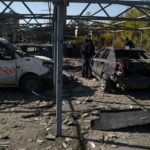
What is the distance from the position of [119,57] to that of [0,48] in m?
4.06

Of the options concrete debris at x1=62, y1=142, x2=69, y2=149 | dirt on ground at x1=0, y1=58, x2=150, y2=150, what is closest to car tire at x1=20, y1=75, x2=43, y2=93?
dirt on ground at x1=0, y1=58, x2=150, y2=150

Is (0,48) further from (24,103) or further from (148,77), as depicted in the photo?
(148,77)

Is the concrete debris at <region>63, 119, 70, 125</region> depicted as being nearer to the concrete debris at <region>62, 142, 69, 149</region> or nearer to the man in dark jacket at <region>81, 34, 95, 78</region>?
the concrete debris at <region>62, 142, 69, 149</region>

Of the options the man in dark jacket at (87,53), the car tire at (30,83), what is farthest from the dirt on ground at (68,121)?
the man in dark jacket at (87,53)

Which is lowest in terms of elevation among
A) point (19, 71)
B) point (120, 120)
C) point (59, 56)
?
point (120, 120)

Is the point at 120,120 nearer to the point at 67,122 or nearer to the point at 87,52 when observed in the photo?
the point at 67,122

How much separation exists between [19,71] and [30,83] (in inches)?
21.3

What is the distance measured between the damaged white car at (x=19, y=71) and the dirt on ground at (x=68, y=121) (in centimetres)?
35

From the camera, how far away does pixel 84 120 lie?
439 cm

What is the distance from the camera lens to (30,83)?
252 inches

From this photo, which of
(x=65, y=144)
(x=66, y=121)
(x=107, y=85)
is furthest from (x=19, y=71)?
(x=65, y=144)

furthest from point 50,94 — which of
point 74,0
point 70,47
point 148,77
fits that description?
point 70,47

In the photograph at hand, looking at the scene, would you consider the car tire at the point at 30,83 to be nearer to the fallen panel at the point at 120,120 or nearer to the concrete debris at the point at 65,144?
the fallen panel at the point at 120,120

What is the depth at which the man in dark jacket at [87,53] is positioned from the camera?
8774mm
